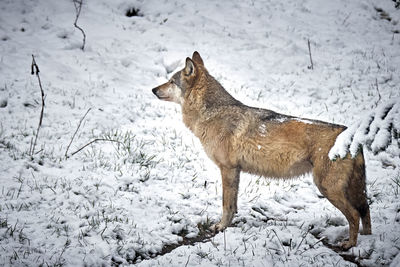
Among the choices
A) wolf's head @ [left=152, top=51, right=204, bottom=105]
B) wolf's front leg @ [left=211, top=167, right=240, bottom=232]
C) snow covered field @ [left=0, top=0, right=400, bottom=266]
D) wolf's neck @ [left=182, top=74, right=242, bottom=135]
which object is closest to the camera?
snow covered field @ [left=0, top=0, right=400, bottom=266]

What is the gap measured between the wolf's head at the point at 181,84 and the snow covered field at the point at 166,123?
4.42 feet

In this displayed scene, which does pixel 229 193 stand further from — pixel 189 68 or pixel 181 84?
pixel 189 68

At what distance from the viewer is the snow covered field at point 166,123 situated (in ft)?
13.7

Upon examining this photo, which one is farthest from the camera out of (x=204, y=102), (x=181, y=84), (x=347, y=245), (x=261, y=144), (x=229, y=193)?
(x=181, y=84)

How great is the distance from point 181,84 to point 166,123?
262cm

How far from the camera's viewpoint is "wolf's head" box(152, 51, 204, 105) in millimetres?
5707

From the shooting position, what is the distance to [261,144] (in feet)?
15.4

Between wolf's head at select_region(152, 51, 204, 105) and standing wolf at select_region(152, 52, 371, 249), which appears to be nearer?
standing wolf at select_region(152, 52, 371, 249)

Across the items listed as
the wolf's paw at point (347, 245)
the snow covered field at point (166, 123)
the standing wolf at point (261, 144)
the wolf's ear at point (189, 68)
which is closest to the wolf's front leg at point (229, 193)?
the standing wolf at point (261, 144)

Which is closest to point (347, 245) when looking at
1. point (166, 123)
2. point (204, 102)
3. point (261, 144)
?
point (261, 144)

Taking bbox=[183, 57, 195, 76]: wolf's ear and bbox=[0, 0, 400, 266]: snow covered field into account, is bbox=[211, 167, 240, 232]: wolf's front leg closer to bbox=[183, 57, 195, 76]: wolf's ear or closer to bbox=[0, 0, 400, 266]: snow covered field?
bbox=[0, 0, 400, 266]: snow covered field

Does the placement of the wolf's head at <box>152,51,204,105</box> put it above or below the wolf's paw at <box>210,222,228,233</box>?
above

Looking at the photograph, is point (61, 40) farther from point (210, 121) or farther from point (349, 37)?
point (349, 37)

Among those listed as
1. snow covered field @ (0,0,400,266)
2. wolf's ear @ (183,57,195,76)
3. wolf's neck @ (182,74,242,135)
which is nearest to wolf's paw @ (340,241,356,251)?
snow covered field @ (0,0,400,266)
